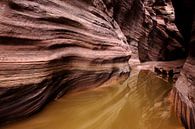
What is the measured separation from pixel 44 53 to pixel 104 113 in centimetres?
201

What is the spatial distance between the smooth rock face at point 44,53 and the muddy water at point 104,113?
0.29 metres

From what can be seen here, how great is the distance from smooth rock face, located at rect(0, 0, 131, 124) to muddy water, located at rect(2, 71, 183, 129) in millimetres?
291

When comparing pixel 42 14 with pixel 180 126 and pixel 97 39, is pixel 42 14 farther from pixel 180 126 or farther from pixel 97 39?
pixel 180 126

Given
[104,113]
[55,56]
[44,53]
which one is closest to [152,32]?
[104,113]

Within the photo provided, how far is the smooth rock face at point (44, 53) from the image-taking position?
178 inches

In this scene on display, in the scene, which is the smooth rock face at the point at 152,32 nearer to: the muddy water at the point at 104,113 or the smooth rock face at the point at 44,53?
the smooth rock face at the point at 44,53

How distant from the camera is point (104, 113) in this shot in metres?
5.88

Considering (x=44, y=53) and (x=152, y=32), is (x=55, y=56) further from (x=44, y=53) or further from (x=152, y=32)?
(x=152, y=32)

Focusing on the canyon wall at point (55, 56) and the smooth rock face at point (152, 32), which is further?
the smooth rock face at point (152, 32)

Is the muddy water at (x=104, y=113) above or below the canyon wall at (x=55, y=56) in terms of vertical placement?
below

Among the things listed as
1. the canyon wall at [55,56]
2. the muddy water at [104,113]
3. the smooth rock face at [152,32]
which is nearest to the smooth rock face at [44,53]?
the canyon wall at [55,56]

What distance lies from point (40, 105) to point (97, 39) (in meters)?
4.15

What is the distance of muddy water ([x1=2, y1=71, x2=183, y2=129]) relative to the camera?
4.78 metres

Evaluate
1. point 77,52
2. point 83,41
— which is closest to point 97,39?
point 83,41
